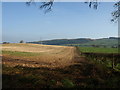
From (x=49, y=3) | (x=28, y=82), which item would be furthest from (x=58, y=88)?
(x=49, y=3)

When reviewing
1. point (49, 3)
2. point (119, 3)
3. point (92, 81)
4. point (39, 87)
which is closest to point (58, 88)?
point (39, 87)

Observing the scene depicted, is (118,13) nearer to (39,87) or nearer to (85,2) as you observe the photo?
(85,2)

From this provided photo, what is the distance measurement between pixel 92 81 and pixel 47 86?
2.34 m

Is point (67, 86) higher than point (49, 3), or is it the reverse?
point (49, 3)

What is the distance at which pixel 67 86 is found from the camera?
575 centimetres

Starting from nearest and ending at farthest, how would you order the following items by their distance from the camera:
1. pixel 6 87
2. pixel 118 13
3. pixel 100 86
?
pixel 6 87
pixel 100 86
pixel 118 13

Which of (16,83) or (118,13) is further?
(118,13)

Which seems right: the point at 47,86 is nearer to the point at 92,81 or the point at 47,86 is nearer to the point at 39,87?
the point at 39,87

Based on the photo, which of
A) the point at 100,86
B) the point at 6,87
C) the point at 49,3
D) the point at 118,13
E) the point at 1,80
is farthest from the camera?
the point at 118,13

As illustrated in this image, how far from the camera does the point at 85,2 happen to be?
902cm

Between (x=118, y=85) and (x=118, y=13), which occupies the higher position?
(x=118, y=13)

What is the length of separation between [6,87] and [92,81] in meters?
4.00

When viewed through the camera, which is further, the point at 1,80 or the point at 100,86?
the point at 1,80

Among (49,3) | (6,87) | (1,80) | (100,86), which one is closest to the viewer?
(6,87)
